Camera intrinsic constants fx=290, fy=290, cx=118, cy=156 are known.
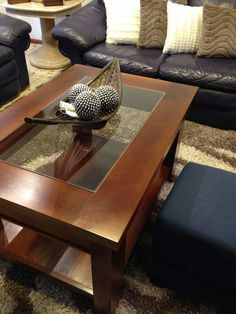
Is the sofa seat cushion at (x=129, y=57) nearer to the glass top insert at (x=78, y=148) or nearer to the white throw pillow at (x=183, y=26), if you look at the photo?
the white throw pillow at (x=183, y=26)

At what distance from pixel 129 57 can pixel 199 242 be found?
159cm

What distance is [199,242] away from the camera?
3.03 ft

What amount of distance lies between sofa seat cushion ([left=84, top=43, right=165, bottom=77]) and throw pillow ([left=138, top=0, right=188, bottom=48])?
6cm

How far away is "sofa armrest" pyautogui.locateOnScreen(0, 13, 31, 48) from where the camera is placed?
7.25ft

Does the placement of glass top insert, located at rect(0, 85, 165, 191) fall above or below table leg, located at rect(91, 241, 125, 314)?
above

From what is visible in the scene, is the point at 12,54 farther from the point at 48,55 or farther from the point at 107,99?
the point at 107,99

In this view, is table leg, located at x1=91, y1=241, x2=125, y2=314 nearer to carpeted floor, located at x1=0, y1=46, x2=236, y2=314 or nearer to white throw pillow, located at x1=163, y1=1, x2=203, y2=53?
carpeted floor, located at x1=0, y1=46, x2=236, y2=314

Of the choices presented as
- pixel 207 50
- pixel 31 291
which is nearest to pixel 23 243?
pixel 31 291

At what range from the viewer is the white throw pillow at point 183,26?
2141mm

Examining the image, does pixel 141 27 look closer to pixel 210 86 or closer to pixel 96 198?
pixel 210 86

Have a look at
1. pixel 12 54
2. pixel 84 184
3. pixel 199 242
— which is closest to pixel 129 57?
pixel 12 54

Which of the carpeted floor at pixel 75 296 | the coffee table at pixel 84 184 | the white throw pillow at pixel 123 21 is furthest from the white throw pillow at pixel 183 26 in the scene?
the carpeted floor at pixel 75 296

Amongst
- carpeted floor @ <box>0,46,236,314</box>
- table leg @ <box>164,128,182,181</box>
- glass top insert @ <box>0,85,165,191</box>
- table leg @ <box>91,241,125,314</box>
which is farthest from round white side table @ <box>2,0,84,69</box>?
table leg @ <box>91,241,125,314</box>

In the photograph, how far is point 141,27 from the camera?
7.40 ft
